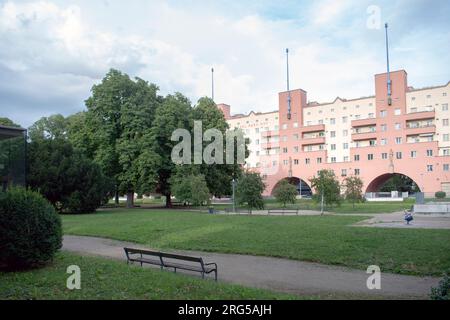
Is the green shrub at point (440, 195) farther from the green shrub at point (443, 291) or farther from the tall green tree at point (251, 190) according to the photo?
the green shrub at point (443, 291)

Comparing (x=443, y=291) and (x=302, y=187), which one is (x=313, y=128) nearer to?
(x=302, y=187)

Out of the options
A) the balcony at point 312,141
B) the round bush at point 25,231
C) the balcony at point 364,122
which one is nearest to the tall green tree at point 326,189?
the round bush at point 25,231

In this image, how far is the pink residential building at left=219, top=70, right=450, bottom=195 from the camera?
65.8m

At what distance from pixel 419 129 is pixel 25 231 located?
6805cm

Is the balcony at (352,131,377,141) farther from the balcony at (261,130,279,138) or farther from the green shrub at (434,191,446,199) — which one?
the balcony at (261,130,279,138)

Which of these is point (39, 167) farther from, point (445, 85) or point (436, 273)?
point (445, 85)

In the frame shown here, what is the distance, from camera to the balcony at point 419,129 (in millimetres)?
65625

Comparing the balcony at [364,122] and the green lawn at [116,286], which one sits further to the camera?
the balcony at [364,122]

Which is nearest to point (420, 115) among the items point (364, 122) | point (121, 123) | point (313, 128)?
point (364, 122)

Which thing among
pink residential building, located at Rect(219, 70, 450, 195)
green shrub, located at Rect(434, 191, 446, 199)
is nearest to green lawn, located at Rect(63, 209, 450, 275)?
green shrub, located at Rect(434, 191, 446, 199)

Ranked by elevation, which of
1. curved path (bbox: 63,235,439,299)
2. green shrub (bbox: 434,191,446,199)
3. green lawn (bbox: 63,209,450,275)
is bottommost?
curved path (bbox: 63,235,439,299)

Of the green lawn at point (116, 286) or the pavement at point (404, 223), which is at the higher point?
the pavement at point (404, 223)

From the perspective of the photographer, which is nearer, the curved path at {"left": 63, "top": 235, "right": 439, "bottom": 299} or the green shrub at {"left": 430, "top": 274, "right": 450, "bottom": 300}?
the green shrub at {"left": 430, "top": 274, "right": 450, "bottom": 300}
